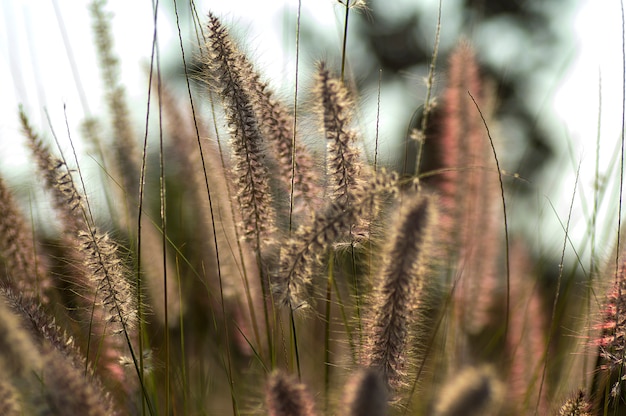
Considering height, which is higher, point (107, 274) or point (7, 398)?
point (107, 274)

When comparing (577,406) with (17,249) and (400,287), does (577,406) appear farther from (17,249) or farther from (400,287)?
(17,249)

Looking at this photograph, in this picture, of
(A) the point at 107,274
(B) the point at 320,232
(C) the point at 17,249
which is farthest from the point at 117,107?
(B) the point at 320,232

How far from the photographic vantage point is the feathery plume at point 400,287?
1.22 meters

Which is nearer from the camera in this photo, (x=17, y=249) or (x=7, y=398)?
(x=7, y=398)

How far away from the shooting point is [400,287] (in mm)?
1294

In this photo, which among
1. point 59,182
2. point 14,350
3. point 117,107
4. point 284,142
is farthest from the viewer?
point 117,107

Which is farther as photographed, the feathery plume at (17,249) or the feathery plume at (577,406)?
the feathery plume at (17,249)

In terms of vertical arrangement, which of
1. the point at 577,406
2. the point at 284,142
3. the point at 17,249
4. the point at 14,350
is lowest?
the point at 577,406

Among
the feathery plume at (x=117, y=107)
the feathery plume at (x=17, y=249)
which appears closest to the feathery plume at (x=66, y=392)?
the feathery plume at (x=17, y=249)

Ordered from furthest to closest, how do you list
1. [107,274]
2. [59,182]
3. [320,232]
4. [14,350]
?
[59,182]
[107,274]
[320,232]
[14,350]

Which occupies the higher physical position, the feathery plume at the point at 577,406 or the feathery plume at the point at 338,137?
the feathery plume at the point at 338,137

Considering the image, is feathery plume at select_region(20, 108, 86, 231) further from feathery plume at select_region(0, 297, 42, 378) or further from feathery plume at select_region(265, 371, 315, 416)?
feathery plume at select_region(265, 371, 315, 416)

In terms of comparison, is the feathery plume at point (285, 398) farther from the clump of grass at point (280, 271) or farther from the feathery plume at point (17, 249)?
the feathery plume at point (17, 249)

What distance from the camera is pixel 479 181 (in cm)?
257
